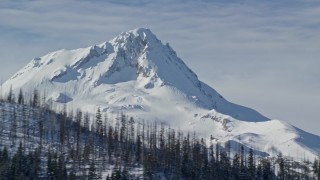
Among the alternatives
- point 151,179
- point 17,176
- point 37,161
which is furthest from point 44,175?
point 151,179

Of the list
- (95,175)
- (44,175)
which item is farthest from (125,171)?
(44,175)

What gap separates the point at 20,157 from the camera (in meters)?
184

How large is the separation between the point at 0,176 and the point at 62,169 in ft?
63.3

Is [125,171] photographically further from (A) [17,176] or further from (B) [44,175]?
(A) [17,176]

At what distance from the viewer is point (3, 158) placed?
608ft

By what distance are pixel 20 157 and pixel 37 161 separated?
28.2 ft

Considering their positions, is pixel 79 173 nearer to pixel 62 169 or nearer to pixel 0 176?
pixel 62 169

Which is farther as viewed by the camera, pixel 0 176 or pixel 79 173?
pixel 79 173

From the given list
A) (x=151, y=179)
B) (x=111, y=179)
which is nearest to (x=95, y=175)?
(x=111, y=179)

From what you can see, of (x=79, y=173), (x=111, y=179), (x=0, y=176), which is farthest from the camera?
(x=79, y=173)

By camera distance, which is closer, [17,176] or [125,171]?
[17,176]

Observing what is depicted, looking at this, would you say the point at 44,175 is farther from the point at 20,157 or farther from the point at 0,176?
the point at 0,176

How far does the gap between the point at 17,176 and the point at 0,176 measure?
4099mm

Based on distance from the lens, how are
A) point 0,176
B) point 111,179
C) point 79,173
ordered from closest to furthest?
point 0,176
point 111,179
point 79,173
